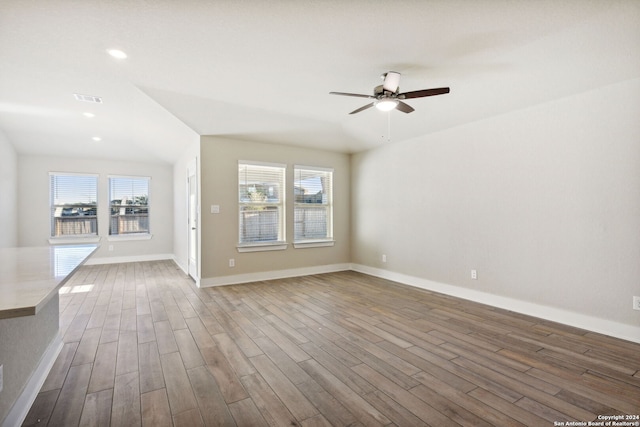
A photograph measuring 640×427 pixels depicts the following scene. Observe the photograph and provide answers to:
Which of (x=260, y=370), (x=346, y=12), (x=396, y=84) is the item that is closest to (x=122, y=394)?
(x=260, y=370)

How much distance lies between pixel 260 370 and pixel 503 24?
10.8 ft

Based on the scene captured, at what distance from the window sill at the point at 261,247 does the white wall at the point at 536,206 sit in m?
2.12

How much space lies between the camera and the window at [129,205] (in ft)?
25.1

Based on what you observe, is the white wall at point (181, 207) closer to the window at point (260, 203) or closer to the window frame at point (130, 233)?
the window frame at point (130, 233)

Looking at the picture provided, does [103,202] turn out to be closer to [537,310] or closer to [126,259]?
[126,259]

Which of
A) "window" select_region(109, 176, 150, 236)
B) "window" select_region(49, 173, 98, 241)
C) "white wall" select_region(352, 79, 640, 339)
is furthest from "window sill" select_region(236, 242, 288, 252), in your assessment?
"window" select_region(49, 173, 98, 241)

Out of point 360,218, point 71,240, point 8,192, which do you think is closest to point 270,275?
point 360,218

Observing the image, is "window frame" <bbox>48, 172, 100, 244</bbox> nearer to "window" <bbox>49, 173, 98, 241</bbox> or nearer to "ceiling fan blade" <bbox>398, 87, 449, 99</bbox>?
"window" <bbox>49, 173, 98, 241</bbox>

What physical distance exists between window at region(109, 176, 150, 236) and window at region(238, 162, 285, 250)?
3.94 m

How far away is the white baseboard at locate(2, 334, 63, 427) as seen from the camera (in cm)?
175

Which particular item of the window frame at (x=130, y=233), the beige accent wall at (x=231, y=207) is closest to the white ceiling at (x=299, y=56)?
the beige accent wall at (x=231, y=207)

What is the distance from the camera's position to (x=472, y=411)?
1.92 metres

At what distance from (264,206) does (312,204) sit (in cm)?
103

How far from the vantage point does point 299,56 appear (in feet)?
9.59
